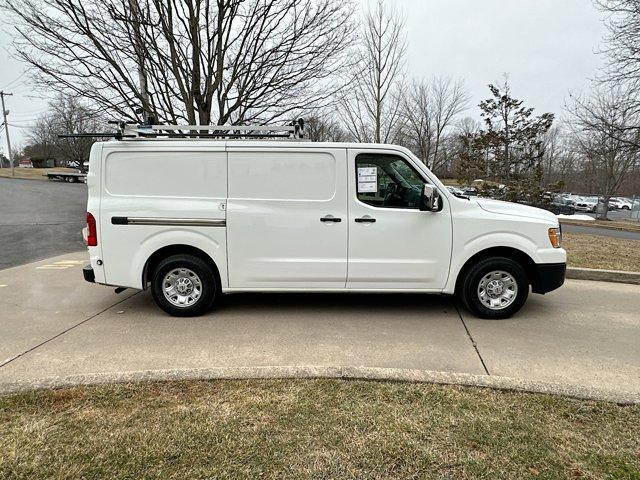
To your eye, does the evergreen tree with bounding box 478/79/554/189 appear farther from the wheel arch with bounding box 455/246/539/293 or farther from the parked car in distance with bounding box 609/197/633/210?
the parked car in distance with bounding box 609/197/633/210

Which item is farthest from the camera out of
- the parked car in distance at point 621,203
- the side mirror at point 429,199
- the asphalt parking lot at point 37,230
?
the parked car in distance at point 621,203

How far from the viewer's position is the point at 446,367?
3.69 meters

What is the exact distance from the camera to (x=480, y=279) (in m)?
4.83

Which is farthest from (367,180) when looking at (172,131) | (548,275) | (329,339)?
(172,131)

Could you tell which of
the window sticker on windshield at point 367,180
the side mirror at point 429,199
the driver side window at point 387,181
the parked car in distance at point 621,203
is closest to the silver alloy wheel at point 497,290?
the side mirror at point 429,199

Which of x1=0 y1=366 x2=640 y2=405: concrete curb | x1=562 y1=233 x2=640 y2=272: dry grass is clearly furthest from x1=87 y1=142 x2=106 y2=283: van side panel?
x1=562 y1=233 x2=640 y2=272: dry grass

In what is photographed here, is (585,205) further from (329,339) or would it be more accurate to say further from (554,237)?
(329,339)

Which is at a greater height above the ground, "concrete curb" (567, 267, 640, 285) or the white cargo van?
the white cargo van

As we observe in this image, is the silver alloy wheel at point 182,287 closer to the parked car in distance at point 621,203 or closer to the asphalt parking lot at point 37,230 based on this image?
the asphalt parking lot at point 37,230

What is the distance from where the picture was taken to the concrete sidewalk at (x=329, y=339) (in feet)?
11.6

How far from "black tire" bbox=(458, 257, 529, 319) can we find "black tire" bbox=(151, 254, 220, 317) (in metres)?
2.92

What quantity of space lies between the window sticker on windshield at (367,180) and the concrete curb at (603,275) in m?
4.19

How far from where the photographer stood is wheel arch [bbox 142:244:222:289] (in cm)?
493

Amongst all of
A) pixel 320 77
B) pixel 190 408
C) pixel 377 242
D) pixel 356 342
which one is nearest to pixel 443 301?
pixel 377 242
